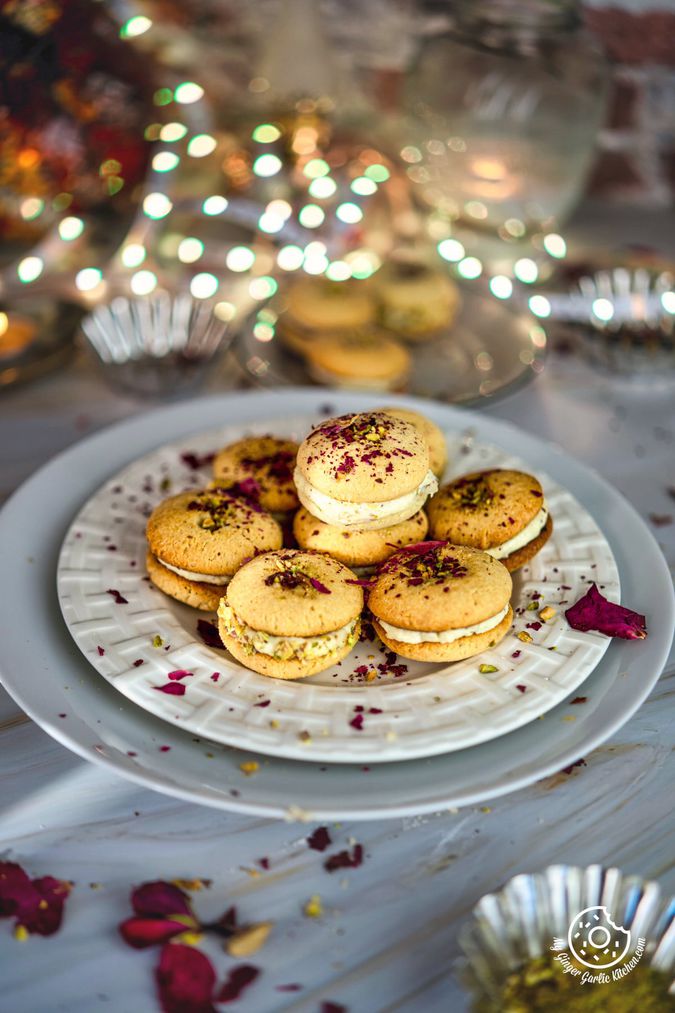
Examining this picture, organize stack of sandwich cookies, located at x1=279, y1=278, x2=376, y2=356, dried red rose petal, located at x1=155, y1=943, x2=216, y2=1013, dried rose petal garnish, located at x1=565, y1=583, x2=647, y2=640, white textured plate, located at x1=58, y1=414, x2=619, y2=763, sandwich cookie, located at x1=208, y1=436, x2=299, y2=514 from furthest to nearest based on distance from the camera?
stack of sandwich cookies, located at x1=279, y1=278, x2=376, y2=356, sandwich cookie, located at x1=208, y1=436, x2=299, y2=514, dried rose petal garnish, located at x1=565, y1=583, x2=647, y2=640, white textured plate, located at x1=58, y1=414, x2=619, y2=763, dried red rose petal, located at x1=155, y1=943, x2=216, y2=1013

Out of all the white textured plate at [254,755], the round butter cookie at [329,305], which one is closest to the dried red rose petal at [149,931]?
the white textured plate at [254,755]

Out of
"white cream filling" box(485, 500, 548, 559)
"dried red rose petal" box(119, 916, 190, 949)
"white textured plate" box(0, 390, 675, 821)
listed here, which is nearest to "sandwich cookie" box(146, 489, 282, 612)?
"white textured plate" box(0, 390, 675, 821)

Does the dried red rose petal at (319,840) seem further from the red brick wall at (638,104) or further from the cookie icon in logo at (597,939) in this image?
the red brick wall at (638,104)

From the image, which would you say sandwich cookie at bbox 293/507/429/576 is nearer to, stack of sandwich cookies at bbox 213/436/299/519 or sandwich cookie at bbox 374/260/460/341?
stack of sandwich cookies at bbox 213/436/299/519

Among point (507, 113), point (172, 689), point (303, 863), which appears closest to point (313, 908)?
point (303, 863)

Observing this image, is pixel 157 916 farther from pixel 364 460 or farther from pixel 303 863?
pixel 364 460
